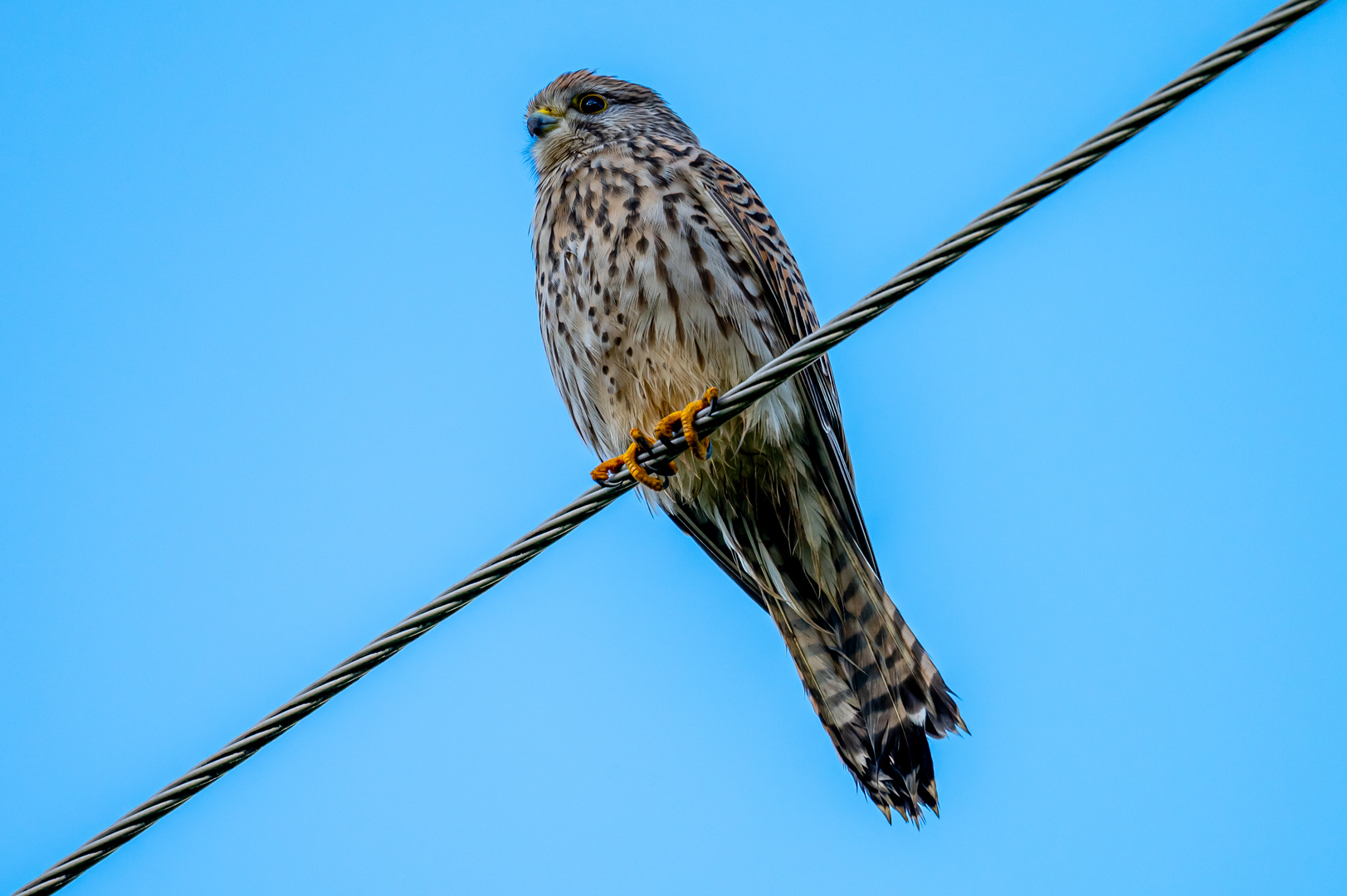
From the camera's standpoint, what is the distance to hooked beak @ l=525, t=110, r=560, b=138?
5105 mm

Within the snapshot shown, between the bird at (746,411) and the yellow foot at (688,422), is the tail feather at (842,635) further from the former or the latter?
the yellow foot at (688,422)

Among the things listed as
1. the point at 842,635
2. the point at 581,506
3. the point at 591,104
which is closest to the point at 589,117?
the point at 591,104

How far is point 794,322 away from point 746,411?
486 millimetres

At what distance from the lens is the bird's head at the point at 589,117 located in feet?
16.1

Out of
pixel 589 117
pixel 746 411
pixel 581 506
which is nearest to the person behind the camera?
pixel 581 506

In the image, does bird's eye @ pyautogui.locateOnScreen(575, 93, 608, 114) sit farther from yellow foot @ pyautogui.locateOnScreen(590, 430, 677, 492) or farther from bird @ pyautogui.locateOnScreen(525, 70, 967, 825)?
yellow foot @ pyautogui.locateOnScreen(590, 430, 677, 492)

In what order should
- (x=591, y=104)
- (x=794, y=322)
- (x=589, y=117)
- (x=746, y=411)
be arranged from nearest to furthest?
(x=746, y=411)
(x=794, y=322)
(x=589, y=117)
(x=591, y=104)

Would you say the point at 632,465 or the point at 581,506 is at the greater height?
the point at 632,465

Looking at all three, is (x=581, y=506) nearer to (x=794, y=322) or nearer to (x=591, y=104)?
(x=794, y=322)

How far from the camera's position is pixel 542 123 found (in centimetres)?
513

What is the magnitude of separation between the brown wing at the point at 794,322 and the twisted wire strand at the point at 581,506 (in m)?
1.42

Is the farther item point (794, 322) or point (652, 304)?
point (794, 322)

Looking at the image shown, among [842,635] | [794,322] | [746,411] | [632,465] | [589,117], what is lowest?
[842,635]

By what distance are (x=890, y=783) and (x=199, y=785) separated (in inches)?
101
